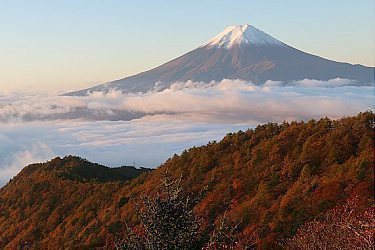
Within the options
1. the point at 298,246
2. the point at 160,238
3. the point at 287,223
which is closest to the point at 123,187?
the point at 287,223

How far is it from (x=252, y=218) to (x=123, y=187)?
2629cm

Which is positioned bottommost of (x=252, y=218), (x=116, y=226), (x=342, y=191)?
(x=116, y=226)

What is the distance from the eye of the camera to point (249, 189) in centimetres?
2758

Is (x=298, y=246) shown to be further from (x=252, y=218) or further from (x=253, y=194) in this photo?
(x=253, y=194)

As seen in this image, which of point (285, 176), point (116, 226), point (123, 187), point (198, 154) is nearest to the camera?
point (285, 176)

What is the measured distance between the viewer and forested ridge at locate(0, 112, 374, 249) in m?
21.1

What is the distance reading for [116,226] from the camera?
111 ft

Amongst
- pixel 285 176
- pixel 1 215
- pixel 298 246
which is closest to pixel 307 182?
pixel 285 176

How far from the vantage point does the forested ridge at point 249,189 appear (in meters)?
21.1

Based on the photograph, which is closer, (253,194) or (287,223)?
(287,223)

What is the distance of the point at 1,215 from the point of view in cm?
5678

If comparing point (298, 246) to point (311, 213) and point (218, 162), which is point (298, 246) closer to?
point (311, 213)

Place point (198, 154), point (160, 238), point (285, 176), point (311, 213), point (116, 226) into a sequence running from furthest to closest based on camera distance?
point (198, 154) → point (116, 226) → point (285, 176) → point (311, 213) → point (160, 238)

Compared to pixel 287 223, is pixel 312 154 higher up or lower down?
higher up
